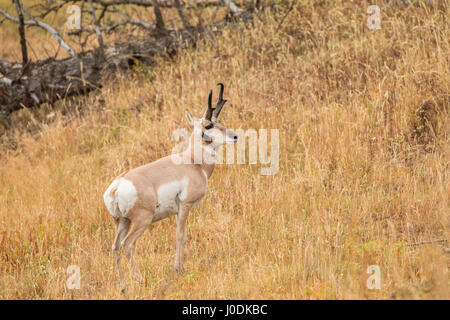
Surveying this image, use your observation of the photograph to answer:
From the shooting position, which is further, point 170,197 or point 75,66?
point 75,66

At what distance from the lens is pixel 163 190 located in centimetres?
572

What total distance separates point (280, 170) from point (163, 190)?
2.76m

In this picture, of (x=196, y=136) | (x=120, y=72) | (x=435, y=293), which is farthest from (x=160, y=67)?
(x=435, y=293)

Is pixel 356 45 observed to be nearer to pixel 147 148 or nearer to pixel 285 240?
pixel 147 148

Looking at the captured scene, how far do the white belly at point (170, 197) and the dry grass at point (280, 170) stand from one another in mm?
674

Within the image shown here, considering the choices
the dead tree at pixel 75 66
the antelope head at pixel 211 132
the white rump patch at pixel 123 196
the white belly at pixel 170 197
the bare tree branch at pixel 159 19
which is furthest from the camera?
the bare tree branch at pixel 159 19

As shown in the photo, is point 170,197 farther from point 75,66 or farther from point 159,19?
point 159,19

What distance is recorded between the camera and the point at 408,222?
6066 mm

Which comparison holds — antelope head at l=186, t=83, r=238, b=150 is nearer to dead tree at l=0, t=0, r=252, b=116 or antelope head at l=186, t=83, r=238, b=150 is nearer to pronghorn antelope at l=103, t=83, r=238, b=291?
pronghorn antelope at l=103, t=83, r=238, b=291

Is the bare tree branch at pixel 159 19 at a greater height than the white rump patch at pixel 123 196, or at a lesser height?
greater

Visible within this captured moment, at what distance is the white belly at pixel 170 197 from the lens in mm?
5727

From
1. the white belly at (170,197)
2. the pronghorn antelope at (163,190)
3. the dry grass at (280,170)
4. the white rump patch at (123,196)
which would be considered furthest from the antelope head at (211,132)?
the white rump patch at (123,196)

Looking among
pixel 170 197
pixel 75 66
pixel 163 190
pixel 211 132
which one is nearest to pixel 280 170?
pixel 211 132

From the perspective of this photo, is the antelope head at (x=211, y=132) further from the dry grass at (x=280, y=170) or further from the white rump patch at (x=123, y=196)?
the white rump patch at (x=123, y=196)
